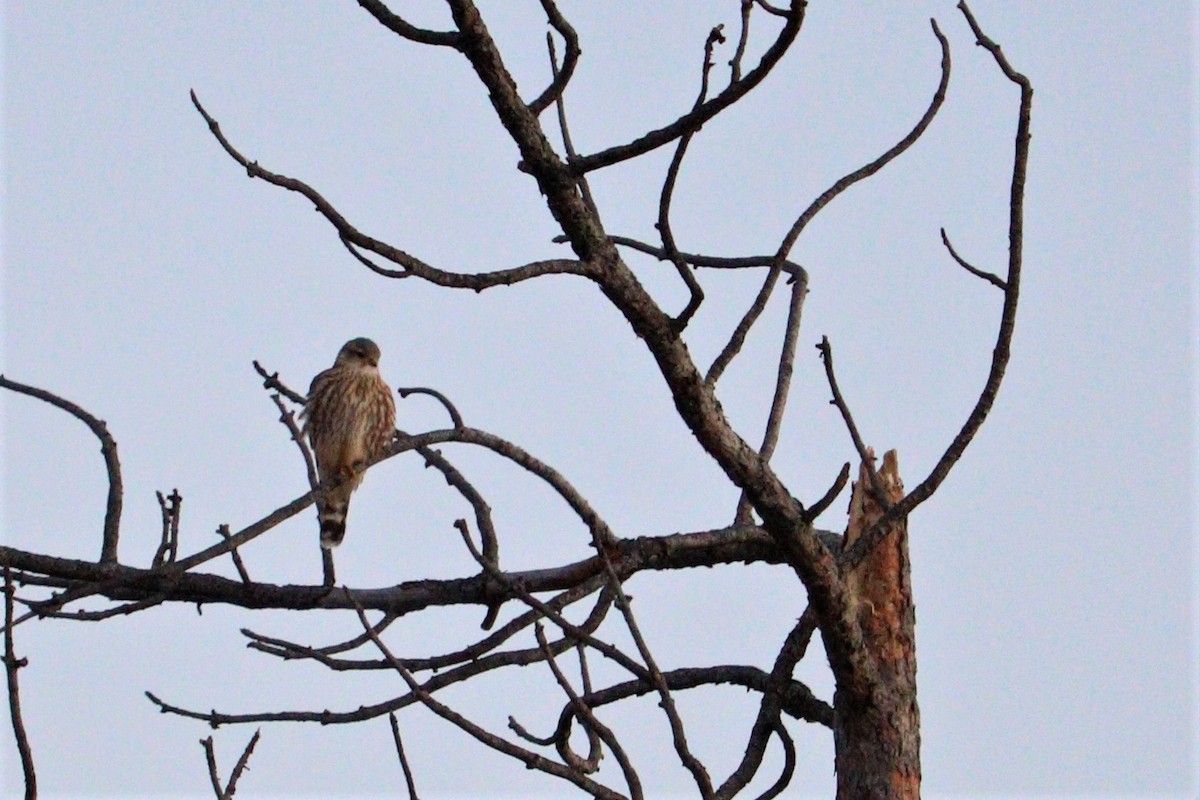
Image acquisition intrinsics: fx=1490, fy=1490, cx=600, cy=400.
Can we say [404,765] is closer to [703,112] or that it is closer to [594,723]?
[594,723]

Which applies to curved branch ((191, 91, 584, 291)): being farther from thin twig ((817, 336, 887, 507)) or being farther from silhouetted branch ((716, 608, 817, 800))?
silhouetted branch ((716, 608, 817, 800))

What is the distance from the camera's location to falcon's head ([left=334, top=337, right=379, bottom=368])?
7.28 metres

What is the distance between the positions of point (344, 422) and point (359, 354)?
478 mm

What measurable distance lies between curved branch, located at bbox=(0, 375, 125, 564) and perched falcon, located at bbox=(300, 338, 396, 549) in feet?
10.3

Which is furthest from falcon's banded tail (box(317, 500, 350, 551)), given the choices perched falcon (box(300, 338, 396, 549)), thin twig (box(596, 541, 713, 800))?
thin twig (box(596, 541, 713, 800))

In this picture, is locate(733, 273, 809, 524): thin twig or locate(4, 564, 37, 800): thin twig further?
locate(733, 273, 809, 524): thin twig

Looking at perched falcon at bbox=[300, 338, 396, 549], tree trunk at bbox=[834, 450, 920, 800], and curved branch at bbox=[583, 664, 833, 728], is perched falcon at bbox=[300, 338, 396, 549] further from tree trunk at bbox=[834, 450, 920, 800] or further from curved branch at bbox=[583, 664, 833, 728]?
tree trunk at bbox=[834, 450, 920, 800]

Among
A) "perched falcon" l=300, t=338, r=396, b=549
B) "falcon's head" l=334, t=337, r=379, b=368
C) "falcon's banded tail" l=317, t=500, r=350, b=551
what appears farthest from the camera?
"falcon's head" l=334, t=337, r=379, b=368

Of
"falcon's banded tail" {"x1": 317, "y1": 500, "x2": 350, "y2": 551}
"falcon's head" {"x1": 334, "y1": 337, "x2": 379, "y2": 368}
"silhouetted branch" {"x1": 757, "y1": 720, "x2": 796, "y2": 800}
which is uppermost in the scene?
"falcon's head" {"x1": 334, "y1": 337, "x2": 379, "y2": 368}

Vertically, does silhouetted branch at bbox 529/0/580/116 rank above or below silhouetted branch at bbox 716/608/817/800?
above

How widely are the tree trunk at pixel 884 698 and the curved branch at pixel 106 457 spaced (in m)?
1.76

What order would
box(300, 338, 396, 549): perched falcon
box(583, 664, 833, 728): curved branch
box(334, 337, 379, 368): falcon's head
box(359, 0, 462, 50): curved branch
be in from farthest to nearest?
box(334, 337, 379, 368): falcon's head < box(300, 338, 396, 549): perched falcon < box(583, 664, 833, 728): curved branch < box(359, 0, 462, 50): curved branch

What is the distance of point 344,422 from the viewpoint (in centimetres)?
696

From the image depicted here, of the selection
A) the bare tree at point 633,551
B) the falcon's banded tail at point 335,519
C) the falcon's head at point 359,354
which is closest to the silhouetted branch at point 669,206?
the bare tree at point 633,551
